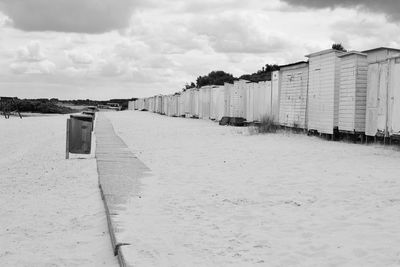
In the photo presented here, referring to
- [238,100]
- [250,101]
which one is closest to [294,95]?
[250,101]

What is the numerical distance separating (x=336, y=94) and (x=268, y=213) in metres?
12.0

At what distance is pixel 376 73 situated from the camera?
1477cm

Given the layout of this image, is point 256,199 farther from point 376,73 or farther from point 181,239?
point 376,73

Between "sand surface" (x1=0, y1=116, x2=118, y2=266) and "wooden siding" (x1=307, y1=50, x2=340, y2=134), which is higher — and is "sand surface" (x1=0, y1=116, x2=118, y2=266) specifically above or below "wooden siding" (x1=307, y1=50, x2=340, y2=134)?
below

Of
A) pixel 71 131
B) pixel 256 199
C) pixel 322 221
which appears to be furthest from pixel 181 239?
pixel 71 131

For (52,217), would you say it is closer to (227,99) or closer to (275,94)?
(275,94)

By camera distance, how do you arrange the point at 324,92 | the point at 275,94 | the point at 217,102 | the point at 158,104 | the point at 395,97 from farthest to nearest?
the point at 158,104 < the point at 217,102 < the point at 275,94 < the point at 324,92 < the point at 395,97

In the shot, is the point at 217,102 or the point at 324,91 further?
the point at 217,102

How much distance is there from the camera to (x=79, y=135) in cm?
1286

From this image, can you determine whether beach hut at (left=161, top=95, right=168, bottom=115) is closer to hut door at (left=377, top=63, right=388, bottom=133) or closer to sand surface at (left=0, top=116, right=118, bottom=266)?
hut door at (left=377, top=63, right=388, bottom=133)

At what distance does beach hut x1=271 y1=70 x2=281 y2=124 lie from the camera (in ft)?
74.2

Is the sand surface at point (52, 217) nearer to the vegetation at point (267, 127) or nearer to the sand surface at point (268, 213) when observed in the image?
the sand surface at point (268, 213)

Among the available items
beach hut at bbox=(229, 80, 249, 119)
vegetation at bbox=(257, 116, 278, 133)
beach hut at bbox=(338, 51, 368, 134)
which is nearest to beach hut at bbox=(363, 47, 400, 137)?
beach hut at bbox=(338, 51, 368, 134)

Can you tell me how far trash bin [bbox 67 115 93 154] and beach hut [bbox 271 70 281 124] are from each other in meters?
11.6
